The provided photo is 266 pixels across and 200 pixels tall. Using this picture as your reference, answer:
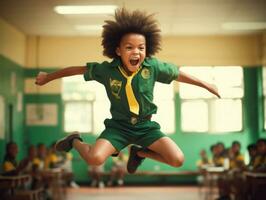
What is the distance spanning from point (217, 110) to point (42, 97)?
13.6ft

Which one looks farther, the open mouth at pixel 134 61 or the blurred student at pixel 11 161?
the blurred student at pixel 11 161

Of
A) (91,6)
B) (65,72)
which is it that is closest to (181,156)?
(65,72)

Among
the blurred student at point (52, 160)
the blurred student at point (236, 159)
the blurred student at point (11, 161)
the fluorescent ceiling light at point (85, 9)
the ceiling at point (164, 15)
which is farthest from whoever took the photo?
the fluorescent ceiling light at point (85, 9)

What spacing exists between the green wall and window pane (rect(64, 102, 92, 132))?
1.06 meters

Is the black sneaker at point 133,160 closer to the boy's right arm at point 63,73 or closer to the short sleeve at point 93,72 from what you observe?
the short sleeve at point 93,72

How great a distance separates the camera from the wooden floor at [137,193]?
8.97 m

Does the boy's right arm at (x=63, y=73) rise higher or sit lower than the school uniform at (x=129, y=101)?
higher

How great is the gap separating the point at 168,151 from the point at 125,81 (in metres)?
0.55

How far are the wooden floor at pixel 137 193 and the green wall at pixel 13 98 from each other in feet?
5.49

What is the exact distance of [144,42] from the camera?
340 centimetres

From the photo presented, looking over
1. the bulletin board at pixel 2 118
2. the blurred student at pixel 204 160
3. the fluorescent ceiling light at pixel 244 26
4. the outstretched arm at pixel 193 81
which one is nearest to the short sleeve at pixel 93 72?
the outstretched arm at pixel 193 81

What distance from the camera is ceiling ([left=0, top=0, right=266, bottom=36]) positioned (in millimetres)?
8781

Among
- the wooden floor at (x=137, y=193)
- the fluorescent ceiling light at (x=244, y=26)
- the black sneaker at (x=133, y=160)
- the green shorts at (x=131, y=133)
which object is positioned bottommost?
the wooden floor at (x=137, y=193)

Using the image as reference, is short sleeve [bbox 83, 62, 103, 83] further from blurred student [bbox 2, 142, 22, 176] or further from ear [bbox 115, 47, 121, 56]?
blurred student [bbox 2, 142, 22, 176]
